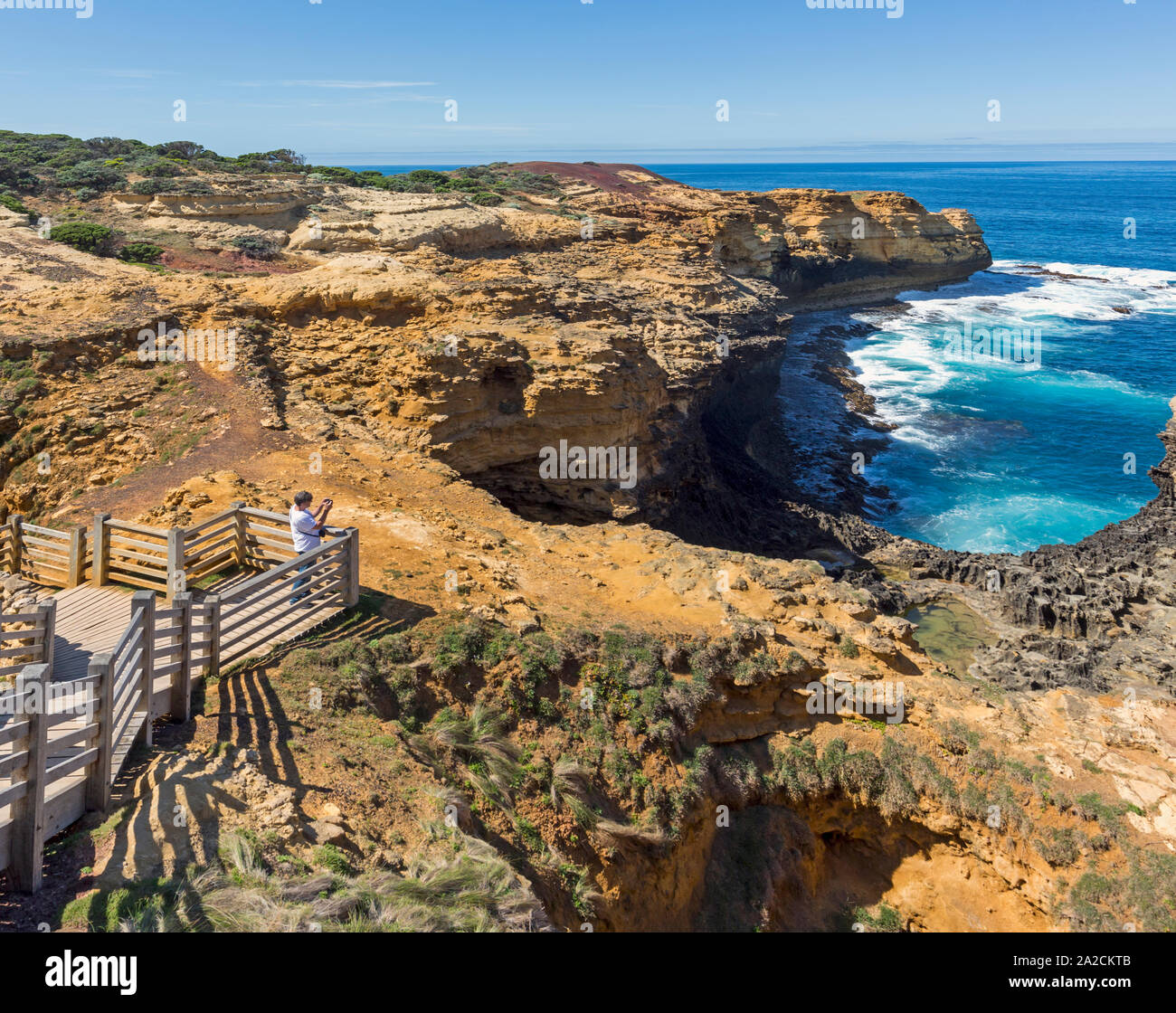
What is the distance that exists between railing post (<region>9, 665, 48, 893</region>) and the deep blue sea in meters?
29.4

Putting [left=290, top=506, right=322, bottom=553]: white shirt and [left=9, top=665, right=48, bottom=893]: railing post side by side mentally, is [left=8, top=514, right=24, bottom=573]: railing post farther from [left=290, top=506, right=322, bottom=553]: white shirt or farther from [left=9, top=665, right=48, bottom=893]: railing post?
[left=9, top=665, right=48, bottom=893]: railing post

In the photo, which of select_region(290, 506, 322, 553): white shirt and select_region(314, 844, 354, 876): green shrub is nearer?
select_region(314, 844, 354, 876): green shrub

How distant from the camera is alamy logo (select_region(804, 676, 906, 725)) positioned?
41.7ft

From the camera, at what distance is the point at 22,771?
18.3 ft

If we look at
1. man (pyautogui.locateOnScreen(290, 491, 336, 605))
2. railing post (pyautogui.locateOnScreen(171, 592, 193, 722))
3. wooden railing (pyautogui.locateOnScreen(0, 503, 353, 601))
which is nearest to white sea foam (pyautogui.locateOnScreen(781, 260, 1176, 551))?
man (pyautogui.locateOnScreen(290, 491, 336, 605))

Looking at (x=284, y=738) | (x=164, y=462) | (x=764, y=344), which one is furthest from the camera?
(x=764, y=344)

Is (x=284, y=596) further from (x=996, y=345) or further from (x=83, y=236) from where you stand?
(x=996, y=345)

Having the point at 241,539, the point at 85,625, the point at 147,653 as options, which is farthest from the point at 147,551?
the point at 147,653

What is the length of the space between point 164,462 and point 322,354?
6.07m

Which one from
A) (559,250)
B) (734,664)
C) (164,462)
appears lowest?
(734,664)

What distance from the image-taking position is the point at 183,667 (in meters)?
7.57
